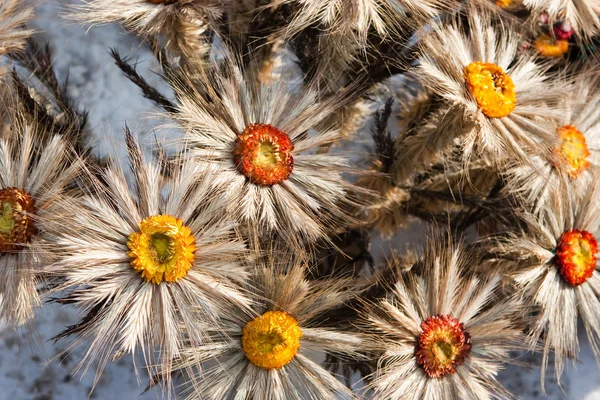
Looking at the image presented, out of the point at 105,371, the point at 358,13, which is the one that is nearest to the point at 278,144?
the point at 358,13

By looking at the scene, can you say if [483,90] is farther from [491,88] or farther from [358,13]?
[358,13]

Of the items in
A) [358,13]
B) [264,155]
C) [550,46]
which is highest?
[550,46]

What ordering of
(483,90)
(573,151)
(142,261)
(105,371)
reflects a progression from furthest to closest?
1. (105,371)
2. (573,151)
3. (483,90)
4. (142,261)

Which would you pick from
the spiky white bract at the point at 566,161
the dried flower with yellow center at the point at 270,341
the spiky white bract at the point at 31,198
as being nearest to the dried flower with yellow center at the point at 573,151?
the spiky white bract at the point at 566,161

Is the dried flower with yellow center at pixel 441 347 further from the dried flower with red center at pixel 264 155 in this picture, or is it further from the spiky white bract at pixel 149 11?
the spiky white bract at pixel 149 11

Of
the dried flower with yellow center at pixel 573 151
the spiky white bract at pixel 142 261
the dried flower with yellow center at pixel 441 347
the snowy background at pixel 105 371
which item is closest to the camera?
the spiky white bract at pixel 142 261
